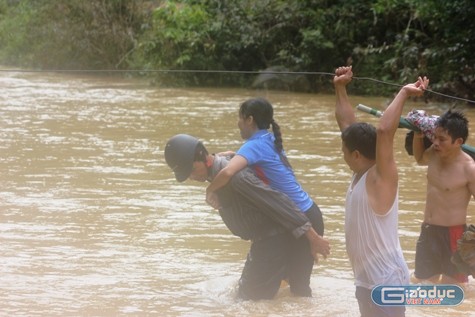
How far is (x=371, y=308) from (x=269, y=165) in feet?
5.64

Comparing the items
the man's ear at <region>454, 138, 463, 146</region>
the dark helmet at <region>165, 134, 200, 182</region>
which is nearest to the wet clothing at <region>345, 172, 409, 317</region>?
the dark helmet at <region>165, 134, 200, 182</region>

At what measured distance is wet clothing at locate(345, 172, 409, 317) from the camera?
4504 millimetres

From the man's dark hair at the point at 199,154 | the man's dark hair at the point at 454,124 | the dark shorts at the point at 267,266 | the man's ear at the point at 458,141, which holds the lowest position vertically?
the dark shorts at the point at 267,266

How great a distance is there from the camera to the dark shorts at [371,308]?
4484 mm

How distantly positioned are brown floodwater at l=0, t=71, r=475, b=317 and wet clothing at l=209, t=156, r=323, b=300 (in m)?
0.16

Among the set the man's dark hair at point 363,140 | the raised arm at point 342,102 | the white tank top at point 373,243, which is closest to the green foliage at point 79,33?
the raised arm at point 342,102

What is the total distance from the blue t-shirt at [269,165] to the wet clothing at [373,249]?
1.48 m

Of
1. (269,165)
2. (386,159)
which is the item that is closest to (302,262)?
(269,165)

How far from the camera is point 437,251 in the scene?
642cm

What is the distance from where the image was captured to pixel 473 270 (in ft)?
19.3

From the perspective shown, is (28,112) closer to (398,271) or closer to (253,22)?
(253,22)

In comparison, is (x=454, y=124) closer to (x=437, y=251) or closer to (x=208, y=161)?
(x=437, y=251)

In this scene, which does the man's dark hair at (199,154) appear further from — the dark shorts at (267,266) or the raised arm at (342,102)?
the raised arm at (342,102)

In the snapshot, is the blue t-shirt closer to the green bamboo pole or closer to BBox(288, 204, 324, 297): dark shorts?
BBox(288, 204, 324, 297): dark shorts
